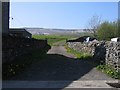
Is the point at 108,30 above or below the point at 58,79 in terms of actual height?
above

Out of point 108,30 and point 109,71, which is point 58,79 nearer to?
point 109,71

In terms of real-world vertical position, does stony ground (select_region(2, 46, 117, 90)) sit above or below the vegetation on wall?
below

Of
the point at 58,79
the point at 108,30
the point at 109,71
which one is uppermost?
the point at 108,30

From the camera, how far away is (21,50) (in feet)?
72.7

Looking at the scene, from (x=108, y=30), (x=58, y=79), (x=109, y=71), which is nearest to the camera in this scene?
(x=58, y=79)

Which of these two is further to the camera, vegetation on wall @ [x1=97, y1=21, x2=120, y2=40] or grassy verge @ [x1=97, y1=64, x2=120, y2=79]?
vegetation on wall @ [x1=97, y1=21, x2=120, y2=40]

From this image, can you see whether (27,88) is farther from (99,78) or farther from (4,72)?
(99,78)

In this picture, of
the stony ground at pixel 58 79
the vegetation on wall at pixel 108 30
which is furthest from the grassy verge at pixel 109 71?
the vegetation on wall at pixel 108 30

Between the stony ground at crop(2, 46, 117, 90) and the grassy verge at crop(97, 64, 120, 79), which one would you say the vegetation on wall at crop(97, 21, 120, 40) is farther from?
the stony ground at crop(2, 46, 117, 90)

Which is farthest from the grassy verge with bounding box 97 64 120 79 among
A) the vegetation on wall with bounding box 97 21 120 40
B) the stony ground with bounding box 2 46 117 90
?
the vegetation on wall with bounding box 97 21 120 40

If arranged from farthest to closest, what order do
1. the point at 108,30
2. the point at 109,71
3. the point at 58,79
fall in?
1. the point at 108,30
2. the point at 109,71
3. the point at 58,79

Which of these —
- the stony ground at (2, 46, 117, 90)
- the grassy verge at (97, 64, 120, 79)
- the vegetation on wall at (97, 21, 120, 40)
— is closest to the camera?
the stony ground at (2, 46, 117, 90)

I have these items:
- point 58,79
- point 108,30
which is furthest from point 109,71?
point 108,30

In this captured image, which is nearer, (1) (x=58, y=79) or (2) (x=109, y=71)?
(1) (x=58, y=79)
